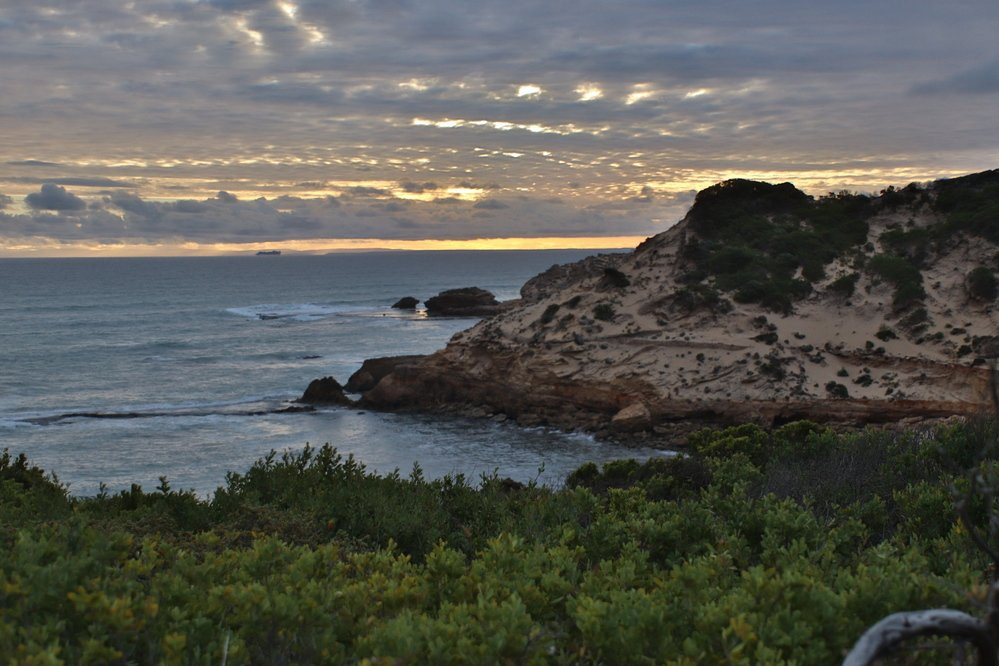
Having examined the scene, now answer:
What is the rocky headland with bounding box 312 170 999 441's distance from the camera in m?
30.9

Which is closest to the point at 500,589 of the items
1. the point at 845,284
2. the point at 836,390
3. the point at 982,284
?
the point at 836,390

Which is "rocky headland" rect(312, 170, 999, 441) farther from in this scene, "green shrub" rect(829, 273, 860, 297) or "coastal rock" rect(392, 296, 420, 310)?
"coastal rock" rect(392, 296, 420, 310)

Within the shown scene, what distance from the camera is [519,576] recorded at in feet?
16.5

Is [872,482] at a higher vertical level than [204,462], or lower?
higher

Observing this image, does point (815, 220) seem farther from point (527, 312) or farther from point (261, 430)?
point (261, 430)

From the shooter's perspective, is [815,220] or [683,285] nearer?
[683,285]

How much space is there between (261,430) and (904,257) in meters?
28.6

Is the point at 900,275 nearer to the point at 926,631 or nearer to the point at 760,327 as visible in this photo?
the point at 760,327

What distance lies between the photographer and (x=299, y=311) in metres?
93.6

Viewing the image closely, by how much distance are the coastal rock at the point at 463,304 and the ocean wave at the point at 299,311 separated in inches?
287

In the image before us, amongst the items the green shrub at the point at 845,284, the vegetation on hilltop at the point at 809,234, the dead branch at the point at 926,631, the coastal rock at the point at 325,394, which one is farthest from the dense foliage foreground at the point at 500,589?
the coastal rock at the point at 325,394

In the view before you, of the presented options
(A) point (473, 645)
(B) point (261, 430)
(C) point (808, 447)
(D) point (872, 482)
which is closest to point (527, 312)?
(B) point (261, 430)

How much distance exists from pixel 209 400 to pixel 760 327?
86.2 ft

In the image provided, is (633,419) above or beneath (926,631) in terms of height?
beneath
